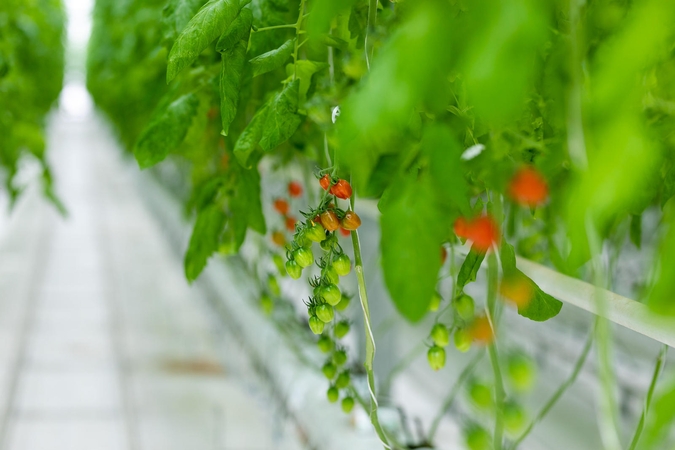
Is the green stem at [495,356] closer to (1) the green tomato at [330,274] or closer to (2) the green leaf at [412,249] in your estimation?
(1) the green tomato at [330,274]

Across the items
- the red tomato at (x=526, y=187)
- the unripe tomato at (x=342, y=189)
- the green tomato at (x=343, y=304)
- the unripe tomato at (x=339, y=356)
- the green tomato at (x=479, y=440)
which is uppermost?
the red tomato at (x=526, y=187)

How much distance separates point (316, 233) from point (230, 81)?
0.16 meters

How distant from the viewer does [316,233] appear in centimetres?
69

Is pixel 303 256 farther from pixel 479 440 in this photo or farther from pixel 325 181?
pixel 479 440

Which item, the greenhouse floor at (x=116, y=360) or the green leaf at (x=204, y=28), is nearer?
the green leaf at (x=204, y=28)

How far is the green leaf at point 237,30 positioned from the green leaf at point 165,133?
0.21 m

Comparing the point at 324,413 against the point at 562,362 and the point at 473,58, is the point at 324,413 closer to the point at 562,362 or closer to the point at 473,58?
the point at 562,362

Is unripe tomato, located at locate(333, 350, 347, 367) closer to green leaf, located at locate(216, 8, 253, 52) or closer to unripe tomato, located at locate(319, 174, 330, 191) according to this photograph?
unripe tomato, located at locate(319, 174, 330, 191)

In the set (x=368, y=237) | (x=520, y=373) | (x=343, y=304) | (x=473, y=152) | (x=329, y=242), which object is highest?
(x=473, y=152)

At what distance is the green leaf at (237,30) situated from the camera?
654 millimetres

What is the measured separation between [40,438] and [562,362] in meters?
1.43

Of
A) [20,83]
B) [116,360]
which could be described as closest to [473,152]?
[20,83]

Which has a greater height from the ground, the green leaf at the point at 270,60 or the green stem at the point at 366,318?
the green leaf at the point at 270,60

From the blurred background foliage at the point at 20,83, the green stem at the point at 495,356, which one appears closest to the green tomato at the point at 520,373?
the green stem at the point at 495,356
